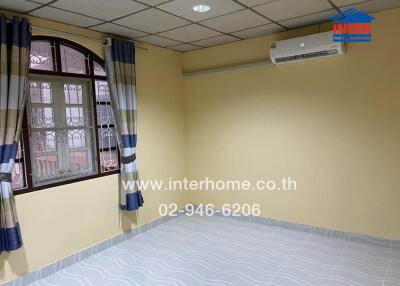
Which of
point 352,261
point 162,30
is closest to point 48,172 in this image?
point 162,30

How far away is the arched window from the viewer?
2865mm

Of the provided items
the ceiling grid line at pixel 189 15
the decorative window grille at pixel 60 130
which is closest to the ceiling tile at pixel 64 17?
the ceiling grid line at pixel 189 15

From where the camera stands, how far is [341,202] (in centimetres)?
345

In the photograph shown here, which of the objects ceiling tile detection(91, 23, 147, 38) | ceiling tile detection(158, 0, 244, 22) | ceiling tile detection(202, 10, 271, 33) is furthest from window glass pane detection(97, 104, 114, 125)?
ceiling tile detection(202, 10, 271, 33)

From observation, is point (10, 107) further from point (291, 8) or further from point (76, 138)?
point (291, 8)

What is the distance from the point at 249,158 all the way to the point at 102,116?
76.7 inches

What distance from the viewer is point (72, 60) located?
125 inches

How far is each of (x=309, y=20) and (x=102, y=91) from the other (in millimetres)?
2398

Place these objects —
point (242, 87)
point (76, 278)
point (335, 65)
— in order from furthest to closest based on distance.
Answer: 1. point (242, 87)
2. point (335, 65)
3. point (76, 278)

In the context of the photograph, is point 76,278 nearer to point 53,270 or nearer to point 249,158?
point 53,270

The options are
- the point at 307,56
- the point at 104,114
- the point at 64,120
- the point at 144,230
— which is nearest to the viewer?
the point at 64,120

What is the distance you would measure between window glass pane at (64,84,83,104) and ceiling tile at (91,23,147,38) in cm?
66

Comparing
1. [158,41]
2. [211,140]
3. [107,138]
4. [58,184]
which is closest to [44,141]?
[58,184]

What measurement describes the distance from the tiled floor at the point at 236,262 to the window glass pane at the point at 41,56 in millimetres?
2013
